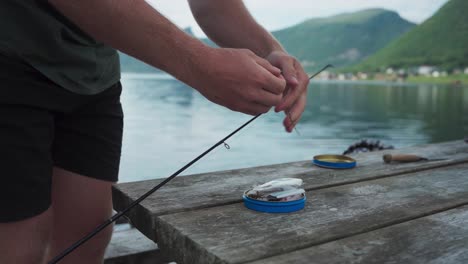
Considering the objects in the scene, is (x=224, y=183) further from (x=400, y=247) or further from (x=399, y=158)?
(x=399, y=158)

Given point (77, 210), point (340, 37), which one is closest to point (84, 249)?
point (77, 210)

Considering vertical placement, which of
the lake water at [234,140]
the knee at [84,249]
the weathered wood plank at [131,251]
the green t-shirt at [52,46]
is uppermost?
the green t-shirt at [52,46]

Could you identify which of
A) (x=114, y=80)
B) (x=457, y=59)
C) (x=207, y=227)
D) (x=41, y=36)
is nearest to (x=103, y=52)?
(x=114, y=80)

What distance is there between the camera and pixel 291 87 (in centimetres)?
171

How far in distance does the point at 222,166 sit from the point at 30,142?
8.61 meters

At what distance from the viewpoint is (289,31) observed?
14238 centimetres

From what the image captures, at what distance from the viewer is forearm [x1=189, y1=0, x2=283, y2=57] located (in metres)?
2.01

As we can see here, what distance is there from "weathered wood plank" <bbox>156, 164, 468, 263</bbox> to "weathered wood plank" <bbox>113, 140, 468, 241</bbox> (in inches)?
2.8

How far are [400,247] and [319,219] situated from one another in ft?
0.89

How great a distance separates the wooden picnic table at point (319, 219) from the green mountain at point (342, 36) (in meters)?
122

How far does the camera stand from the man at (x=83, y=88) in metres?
1.25

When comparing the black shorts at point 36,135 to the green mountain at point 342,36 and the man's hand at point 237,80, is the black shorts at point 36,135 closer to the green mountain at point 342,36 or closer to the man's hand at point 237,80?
the man's hand at point 237,80

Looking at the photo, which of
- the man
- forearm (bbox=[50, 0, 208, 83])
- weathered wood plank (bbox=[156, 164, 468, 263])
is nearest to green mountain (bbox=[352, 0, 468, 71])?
weathered wood plank (bbox=[156, 164, 468, 263])

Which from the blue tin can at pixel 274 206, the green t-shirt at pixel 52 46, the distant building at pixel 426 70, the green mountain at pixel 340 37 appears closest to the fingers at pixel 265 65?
the blue tin can at pixel 274 206
